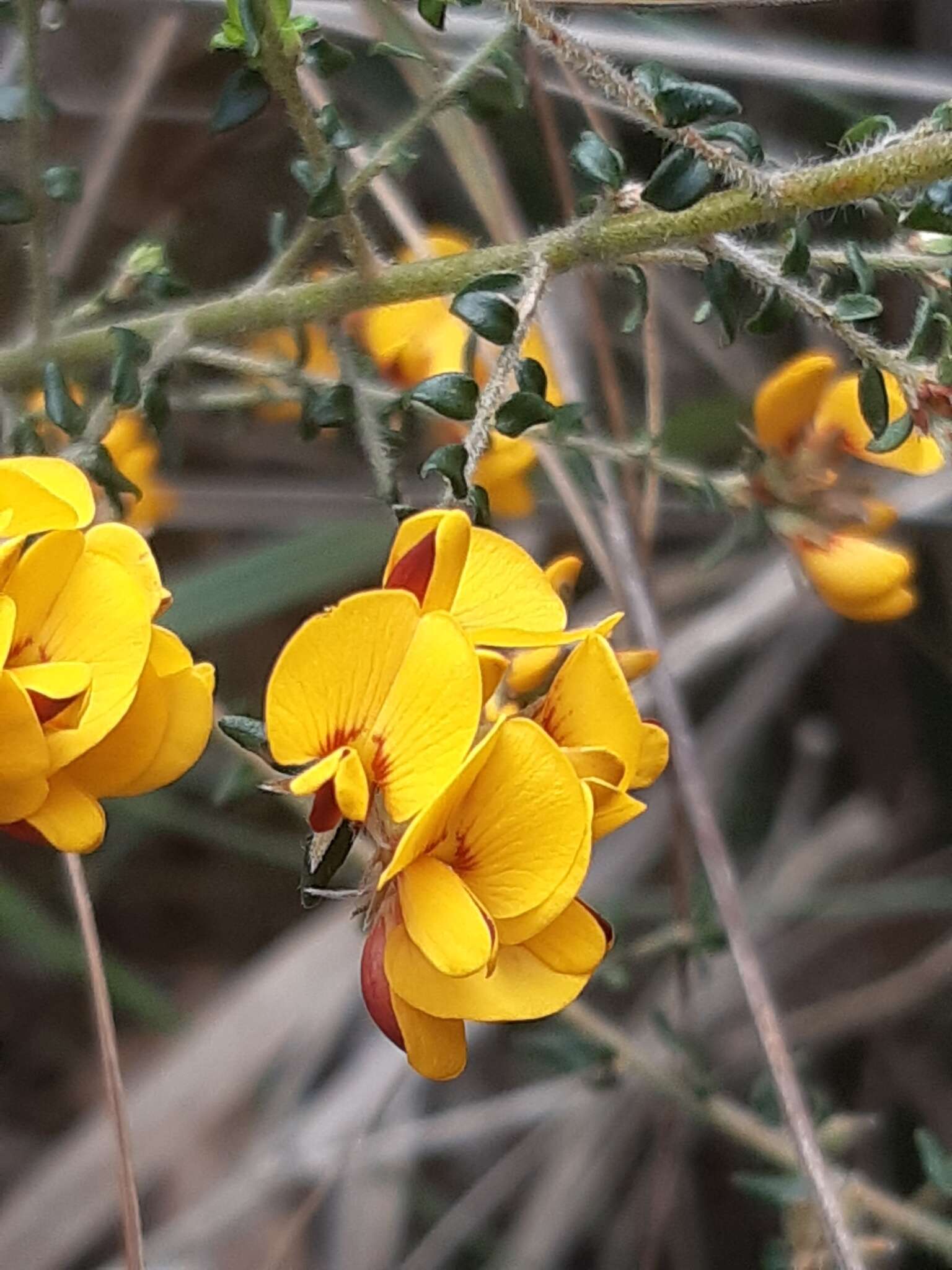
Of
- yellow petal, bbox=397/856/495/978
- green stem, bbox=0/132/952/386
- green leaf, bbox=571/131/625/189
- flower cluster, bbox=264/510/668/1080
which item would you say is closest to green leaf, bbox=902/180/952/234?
green stem, bbox=0/132/952/386

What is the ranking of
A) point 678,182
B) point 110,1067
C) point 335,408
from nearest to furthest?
point 678,182, point 335,408, point 110,1067

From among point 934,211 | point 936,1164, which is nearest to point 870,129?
point 934,211

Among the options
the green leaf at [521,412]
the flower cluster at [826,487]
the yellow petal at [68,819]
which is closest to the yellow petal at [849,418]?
the flower cluster at [826,487]

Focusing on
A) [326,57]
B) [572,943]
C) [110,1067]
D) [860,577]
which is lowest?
[110,1067]

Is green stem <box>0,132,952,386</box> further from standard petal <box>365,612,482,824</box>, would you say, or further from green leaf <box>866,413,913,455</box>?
standard petal <box>365,612,482,824</box>

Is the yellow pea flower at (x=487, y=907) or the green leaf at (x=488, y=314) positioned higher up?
the green leaf at (x=488, y=314)

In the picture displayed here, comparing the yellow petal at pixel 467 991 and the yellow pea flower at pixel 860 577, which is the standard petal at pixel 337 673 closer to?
the yellow petal at pixel 467 991

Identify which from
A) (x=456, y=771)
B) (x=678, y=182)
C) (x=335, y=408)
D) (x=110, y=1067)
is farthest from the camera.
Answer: (x=110, y=1067)

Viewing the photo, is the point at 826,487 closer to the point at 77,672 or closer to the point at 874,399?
the point at 874,399
